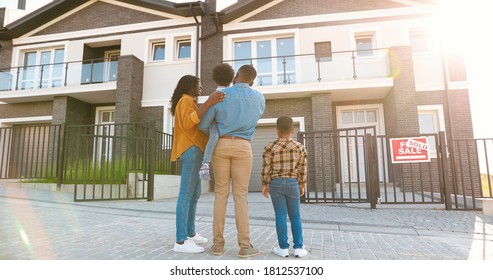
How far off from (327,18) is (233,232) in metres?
10.5

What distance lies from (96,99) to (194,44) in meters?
4.70

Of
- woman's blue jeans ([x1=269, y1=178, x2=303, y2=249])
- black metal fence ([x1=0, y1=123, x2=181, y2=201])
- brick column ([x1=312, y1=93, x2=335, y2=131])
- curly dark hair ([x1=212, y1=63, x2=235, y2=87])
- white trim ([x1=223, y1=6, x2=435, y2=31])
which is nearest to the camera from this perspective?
woman's blue jeans ([x1=269, y1=178, x2=303, y2=249])

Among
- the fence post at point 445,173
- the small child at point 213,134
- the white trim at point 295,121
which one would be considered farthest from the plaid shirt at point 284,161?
the white trim at point 295,121

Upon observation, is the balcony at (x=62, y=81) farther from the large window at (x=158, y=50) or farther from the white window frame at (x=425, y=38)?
the white window frame at (x=425, y=38)

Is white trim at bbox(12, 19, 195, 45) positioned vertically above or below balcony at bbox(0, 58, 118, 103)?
above

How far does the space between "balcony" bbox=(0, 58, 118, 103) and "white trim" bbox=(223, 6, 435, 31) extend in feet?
16.7

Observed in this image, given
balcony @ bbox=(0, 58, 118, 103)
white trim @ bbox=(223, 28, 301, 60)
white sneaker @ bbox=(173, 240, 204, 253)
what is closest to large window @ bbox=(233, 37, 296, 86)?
white trim @ bbox=(223, 28, 301, 60)

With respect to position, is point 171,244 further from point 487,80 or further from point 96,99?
point 96,99

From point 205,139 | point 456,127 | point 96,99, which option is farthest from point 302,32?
point 205,139

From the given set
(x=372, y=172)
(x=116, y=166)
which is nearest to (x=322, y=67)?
(x=372, y=172)

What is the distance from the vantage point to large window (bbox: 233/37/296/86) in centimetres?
1157

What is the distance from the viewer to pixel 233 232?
4.11 metres

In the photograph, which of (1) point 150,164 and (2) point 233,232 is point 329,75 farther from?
(2) point 233,232

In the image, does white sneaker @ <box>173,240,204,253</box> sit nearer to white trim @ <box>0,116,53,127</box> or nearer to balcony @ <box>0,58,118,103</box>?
balcony @ <box>0,58,118,103</box>
